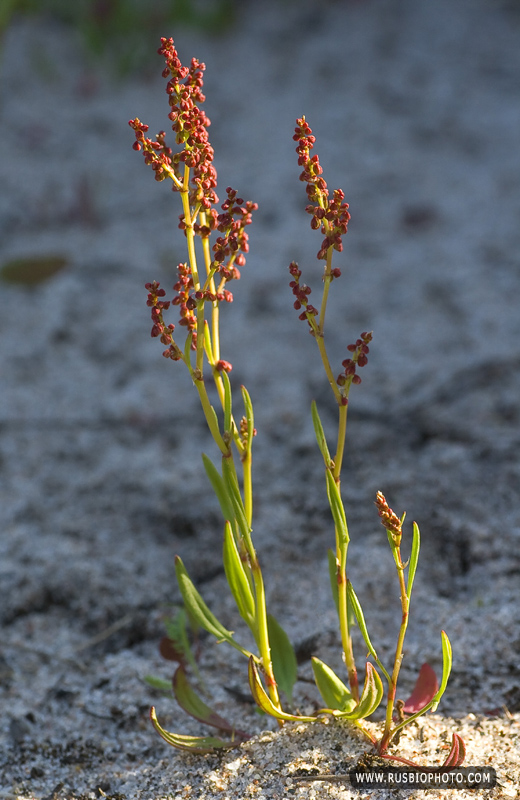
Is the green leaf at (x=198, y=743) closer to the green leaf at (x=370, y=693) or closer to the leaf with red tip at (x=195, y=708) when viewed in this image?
the leaf with red tip at (x=195, y=708)

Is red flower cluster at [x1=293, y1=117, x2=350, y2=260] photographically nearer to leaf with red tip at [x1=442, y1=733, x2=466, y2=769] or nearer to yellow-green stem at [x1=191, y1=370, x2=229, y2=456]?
yellow-green stem at [x1=191, y1=370, x2=229, y2=456]

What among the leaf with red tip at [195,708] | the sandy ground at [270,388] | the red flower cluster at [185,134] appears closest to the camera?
the red flower cluster at [185,134]

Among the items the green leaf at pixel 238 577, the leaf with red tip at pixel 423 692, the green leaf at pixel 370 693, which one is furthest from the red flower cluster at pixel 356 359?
the leaf with red tip at pixel 423 692

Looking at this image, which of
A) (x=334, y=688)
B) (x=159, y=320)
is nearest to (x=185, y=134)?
(x=159, y=320)

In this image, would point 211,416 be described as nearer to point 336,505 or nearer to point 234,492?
point 234,492

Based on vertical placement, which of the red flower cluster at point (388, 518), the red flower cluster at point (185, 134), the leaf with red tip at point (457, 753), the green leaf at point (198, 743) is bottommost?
the leaf with red tip at point (457, 753)
